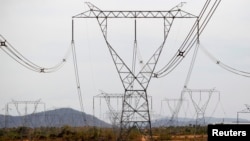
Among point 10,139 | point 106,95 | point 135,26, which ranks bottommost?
point 10,139

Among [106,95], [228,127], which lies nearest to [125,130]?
[106,95]

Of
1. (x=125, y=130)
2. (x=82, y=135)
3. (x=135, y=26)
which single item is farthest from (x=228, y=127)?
(x=82, y=135)

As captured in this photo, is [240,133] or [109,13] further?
[109,13]

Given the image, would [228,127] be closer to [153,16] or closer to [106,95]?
[153,16]

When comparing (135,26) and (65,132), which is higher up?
(135,26)

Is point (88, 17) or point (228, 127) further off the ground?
point (88, 17)

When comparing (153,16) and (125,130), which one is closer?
(153,16)

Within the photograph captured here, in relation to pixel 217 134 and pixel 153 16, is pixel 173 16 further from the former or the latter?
pixel 217 134

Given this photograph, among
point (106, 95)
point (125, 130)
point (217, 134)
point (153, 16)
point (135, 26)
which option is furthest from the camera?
point (106, 95)

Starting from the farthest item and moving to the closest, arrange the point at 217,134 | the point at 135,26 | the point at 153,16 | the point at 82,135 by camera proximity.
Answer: the point at 82,135 < the point at 135,26 < the point at 153,16 < the point at 217,134

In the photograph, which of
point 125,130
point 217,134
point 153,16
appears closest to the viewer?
point 217,134
